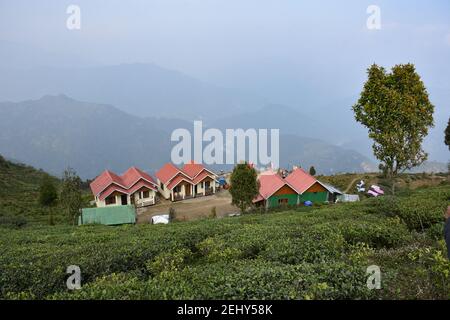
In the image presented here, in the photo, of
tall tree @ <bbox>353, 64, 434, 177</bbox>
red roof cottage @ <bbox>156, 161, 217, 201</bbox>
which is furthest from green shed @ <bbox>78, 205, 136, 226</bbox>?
tall tree @ <bbox>353, 64, 434, 177</bbox>

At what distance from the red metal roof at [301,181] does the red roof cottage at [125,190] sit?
1704cm

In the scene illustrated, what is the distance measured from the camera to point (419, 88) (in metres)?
22.8

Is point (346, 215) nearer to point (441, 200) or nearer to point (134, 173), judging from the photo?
point (441, 200)

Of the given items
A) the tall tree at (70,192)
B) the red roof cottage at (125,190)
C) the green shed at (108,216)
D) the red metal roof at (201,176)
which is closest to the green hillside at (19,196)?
the green shed at (108,216)

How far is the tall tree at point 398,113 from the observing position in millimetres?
22594

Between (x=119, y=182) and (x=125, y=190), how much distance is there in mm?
1416

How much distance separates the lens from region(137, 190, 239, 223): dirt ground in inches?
1372

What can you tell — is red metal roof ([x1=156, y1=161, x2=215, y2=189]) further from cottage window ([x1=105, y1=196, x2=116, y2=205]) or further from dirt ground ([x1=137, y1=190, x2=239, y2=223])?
cottage window ([x1=105, y1=196, x2=116, y2=205])

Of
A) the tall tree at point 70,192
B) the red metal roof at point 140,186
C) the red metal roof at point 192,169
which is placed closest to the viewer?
the tall tree at point 70,192

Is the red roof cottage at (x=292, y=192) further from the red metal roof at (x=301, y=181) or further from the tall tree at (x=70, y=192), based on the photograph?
the tall tree at (x=70, y=192)

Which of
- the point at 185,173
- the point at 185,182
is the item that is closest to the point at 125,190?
the point at 185,182

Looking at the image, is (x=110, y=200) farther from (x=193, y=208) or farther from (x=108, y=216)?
(x=193, y=208)

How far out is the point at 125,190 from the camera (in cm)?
3988

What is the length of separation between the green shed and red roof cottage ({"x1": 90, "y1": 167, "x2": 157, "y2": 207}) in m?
7.43
